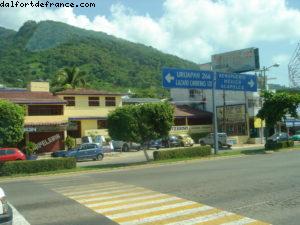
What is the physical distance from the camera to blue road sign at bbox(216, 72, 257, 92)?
3862 cm

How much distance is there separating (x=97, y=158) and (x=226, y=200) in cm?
2892

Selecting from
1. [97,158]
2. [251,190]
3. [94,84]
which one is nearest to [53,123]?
[97,158]

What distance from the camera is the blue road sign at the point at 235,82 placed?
38.6m

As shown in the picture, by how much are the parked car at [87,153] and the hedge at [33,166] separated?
11.7m

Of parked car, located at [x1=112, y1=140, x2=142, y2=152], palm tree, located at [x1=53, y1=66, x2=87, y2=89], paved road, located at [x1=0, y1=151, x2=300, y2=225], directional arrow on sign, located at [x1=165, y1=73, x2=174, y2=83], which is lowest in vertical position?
paved road, located at [x1=0, y1=151, x2=300, y2=225]

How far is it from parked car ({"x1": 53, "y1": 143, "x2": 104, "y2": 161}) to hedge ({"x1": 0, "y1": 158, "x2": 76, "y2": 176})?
11.7 meters

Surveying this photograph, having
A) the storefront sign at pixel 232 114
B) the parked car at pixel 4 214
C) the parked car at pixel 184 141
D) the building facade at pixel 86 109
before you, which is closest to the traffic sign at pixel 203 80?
the parked car at pixel 184 141

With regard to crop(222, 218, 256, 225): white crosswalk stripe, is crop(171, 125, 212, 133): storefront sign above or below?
above

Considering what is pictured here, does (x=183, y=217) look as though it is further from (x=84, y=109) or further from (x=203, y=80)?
(x=84, y=109)

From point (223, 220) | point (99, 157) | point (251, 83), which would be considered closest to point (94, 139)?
point (99, 157)

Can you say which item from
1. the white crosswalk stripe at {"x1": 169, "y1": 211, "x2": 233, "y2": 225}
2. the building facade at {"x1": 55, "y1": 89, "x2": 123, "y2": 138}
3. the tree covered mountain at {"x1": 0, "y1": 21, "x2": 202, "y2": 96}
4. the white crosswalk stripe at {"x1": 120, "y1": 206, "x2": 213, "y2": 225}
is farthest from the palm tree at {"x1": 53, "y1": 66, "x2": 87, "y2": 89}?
the white crosswalk stripe at {"x1": 169, "y1": 211, "x2": 233, "y2": 225}

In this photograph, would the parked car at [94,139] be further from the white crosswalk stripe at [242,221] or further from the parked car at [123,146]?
the white crosswalk stripe at [242,221]

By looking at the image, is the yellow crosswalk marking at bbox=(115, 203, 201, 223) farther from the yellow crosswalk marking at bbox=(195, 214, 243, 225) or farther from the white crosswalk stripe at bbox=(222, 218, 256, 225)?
the white crosswalk stripe at bbox=(222, 218, 256, 225)

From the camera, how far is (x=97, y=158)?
41688 mm
